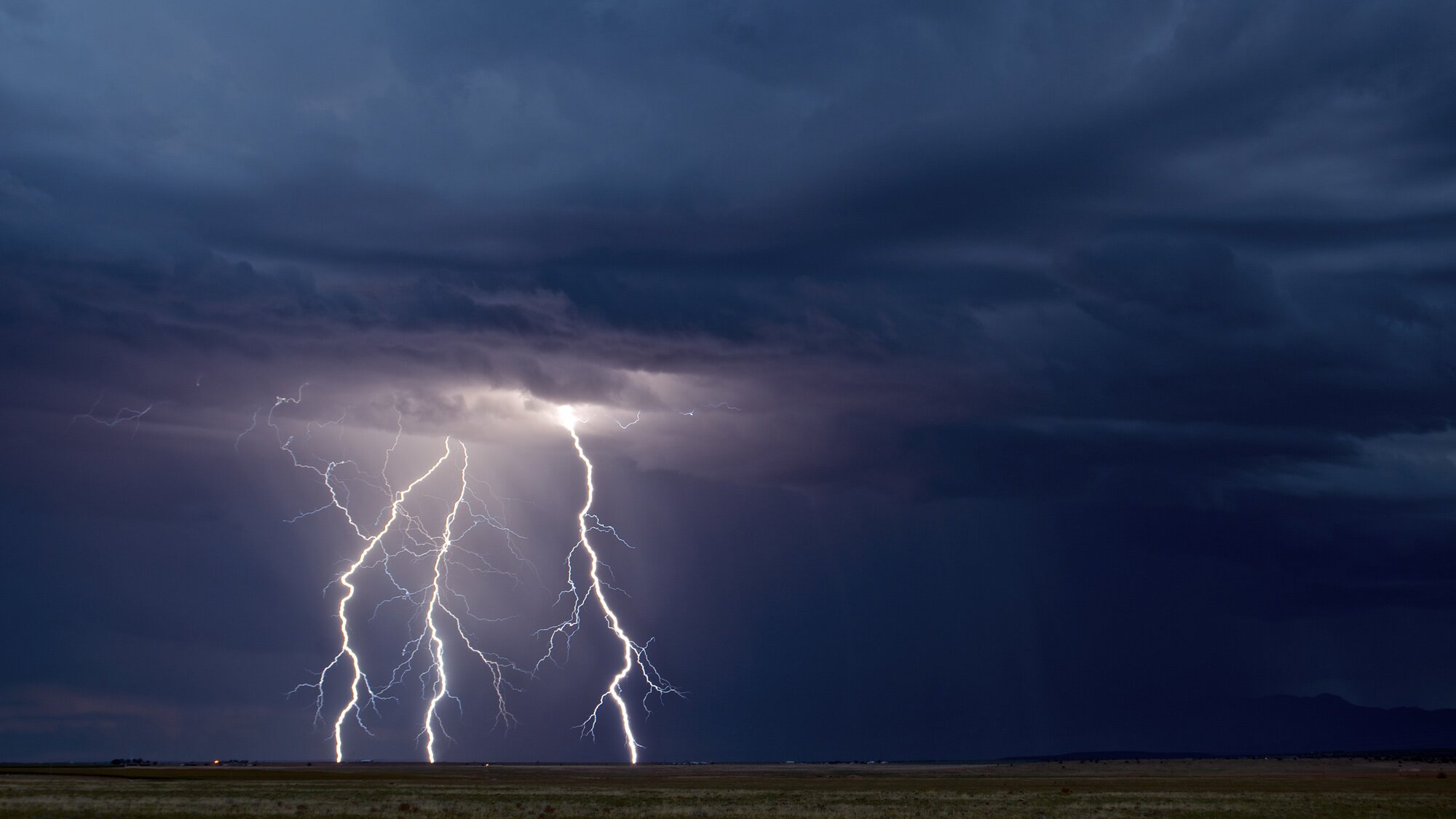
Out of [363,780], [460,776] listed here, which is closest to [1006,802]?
[363,780]

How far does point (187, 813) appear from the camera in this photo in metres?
44.2

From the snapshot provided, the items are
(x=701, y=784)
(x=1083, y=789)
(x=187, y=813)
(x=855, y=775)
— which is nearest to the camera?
(x=187, y=813)

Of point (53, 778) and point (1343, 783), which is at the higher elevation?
point (53, 778)

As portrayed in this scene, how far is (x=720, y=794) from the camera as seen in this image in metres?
62.9

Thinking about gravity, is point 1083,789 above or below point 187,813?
below

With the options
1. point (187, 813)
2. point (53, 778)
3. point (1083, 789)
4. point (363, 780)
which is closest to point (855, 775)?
point (1083, 789)

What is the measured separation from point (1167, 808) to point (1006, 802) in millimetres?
6857

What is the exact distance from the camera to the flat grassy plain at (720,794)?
158 feet

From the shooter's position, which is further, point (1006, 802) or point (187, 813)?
point (1006, 802)

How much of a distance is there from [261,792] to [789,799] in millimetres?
24949

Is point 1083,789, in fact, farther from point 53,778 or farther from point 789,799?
point 53,778

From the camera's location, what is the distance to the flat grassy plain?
158 feet

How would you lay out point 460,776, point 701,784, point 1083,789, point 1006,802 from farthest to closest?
point 460,776 < point 701,784 < point 1083,789 < point 1006,802

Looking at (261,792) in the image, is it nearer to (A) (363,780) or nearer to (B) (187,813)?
(B) (187,813)
